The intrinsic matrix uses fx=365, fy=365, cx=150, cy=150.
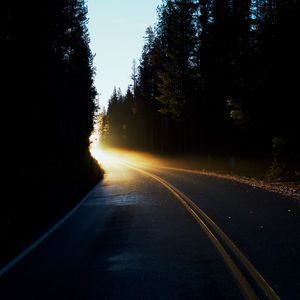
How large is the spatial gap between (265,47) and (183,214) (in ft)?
40.7

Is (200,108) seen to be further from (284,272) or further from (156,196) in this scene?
(284,272)

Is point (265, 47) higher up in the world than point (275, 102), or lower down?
higher up

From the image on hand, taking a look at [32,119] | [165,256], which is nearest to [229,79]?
[32,119]

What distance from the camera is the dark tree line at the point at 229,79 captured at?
1880 centimetres

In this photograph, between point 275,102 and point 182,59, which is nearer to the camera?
point 275,102

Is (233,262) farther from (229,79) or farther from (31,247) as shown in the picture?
(229,79)

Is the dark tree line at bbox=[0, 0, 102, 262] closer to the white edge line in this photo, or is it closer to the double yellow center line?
the white edge line

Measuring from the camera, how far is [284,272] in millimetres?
5594

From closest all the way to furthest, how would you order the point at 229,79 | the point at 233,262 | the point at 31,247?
1. the point at 233,262
2. the point at 31,247
3. the point at 229,79

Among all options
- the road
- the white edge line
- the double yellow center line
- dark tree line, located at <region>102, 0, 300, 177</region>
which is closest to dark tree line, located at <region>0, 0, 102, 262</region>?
the white edge line

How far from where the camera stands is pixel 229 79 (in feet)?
107

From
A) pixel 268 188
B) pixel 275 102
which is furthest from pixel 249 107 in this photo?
pixel 268 188

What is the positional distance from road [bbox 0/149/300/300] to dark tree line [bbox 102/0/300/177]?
8.85 meters

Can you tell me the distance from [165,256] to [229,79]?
28.1 meters
